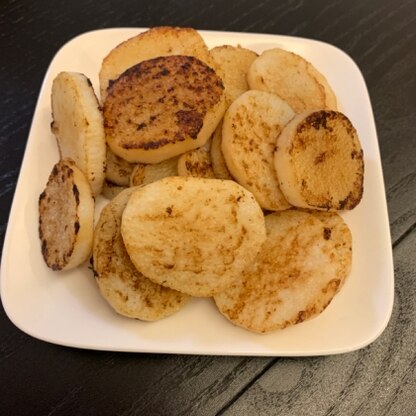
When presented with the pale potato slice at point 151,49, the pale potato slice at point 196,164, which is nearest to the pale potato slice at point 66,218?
the pale potato slice at point 196,164

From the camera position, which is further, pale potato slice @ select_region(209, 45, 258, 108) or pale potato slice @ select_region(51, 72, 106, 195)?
pale potato slice @ select_region(209, 45, 258, 108)

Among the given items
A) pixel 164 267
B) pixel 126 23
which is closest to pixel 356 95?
pixel 164 267

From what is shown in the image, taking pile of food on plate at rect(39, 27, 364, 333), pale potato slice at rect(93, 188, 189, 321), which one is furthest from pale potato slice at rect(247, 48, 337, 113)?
pale potato slice at rect(93, 188, 189, 321)

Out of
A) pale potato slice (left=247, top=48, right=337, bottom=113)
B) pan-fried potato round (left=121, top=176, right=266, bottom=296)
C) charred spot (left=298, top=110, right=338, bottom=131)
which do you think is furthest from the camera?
pale potato slice (left=247, top=48, right=337, bottom=113)

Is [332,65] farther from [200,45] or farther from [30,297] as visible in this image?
[30,297]

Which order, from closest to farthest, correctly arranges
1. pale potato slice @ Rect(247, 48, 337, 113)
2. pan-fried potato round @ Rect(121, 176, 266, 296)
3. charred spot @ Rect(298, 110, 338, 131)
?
pan-fried potato round @ Rect(121, 176, 266, 296), charred spot @ Rect(298, 110, 338, 131), pale potato slice @ Rect(247, 48, 337, 113)

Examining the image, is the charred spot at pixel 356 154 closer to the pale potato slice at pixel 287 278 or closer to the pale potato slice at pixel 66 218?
the pale potato slice at pixel 287 278

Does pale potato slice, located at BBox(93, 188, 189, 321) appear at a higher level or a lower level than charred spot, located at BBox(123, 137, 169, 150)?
lower

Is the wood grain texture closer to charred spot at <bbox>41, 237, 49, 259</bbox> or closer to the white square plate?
the white square plate
